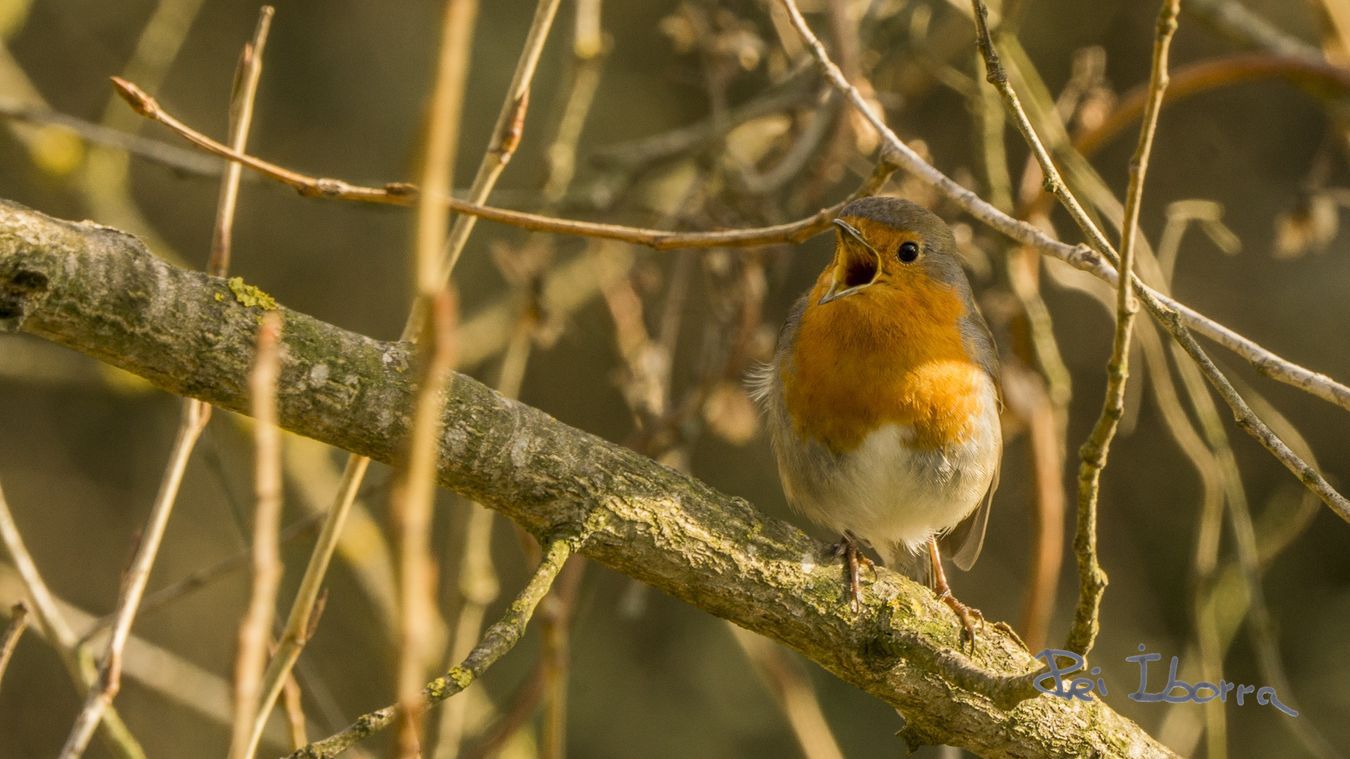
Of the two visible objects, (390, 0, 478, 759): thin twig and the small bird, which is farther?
the small bird

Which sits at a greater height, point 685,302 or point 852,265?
point 685,302

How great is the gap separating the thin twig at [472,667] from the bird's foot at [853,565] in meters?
0.65

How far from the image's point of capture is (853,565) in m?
2.60

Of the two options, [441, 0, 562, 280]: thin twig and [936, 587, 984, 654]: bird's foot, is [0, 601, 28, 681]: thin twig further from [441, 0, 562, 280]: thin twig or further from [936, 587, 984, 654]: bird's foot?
[936, 587, 984, 654]: bird's foot

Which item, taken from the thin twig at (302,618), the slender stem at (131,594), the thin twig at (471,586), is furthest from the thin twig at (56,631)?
the thin twig at (471,586)

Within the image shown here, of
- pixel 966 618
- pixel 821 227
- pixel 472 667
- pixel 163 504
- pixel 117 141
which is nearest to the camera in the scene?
pixel 472 667

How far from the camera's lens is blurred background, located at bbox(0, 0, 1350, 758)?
415cm

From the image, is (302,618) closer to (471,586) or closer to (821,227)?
(821,227)

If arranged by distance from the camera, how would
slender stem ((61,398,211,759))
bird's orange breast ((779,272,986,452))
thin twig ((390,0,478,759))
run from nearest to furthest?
thin twig ((390,0,478,759)) → slender stem ((61,398,211,759)) → bird's orange breast ((779,272,986,452))

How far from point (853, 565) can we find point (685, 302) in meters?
3.33

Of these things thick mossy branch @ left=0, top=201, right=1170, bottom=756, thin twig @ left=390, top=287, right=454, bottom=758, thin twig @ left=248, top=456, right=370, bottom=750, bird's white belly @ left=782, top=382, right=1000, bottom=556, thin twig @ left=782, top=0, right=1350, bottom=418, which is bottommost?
thin twig @ left=390, top=287, right=454, bottom=758

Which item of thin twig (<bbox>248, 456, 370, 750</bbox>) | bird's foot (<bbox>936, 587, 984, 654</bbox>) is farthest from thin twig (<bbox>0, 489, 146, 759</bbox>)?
bird's foot (<bbox>936, 587, 984, 654</bbox>)

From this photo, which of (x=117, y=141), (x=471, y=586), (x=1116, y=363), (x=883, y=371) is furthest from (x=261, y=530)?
(x=117, y=141)

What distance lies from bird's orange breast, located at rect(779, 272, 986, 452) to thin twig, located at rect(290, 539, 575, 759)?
138 centimetres
